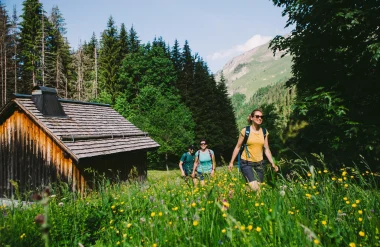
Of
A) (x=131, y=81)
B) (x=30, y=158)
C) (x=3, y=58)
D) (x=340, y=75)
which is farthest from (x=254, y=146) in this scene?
(x=3, y=58)

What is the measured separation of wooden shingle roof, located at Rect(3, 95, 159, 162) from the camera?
14125mm

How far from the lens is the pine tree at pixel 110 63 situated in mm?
43266

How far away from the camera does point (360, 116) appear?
9398 millimetres

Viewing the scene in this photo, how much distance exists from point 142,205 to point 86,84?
1916 inches

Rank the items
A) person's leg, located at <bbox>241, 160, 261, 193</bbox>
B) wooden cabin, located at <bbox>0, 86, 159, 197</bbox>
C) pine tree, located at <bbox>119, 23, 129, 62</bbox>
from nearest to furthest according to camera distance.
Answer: person's leg, located at <bbox>241, 160, 261, 193</bbox> → wooden cabin, located at <bbox>0, 86, 159, 197</bbox> → pine tree, located at <bbox>119, 23, 129, 62</bbox>

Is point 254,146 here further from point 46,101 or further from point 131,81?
point 131,81

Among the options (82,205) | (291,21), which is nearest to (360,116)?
(291,21)

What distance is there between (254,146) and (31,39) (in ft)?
142

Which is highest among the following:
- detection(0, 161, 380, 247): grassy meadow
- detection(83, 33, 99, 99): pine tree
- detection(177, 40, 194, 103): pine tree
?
detection(83, 33, 99, 99): pine tree

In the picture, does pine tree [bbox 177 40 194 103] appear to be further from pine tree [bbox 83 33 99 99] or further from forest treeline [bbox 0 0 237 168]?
pine tree [bbox 83 33 99 99]

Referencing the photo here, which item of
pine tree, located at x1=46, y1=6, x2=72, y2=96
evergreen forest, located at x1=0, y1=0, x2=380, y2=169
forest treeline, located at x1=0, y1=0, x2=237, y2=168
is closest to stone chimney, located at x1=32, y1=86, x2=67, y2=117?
evergreen forest, located at x1=0, y1=0, x2=380, y2=169

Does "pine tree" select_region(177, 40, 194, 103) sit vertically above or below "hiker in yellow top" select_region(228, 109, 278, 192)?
above

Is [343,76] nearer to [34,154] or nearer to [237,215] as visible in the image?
[237,215]

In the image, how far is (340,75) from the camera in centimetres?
1033
